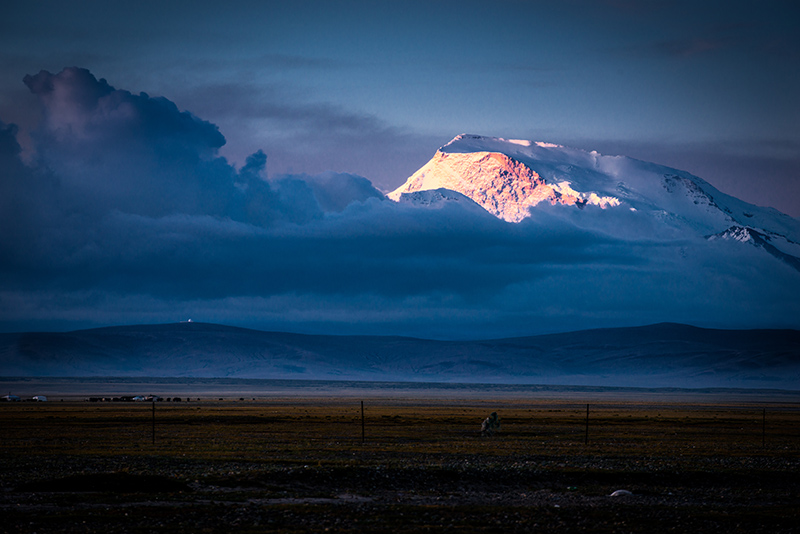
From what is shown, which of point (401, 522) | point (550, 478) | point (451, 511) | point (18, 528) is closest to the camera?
point (18, 528)

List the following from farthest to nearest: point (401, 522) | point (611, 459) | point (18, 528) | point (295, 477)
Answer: point (611, 459)
point (295, 477)
point (401, 522)
point (18, 528)

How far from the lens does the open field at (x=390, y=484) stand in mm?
22688

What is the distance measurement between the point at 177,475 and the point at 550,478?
1393 cm

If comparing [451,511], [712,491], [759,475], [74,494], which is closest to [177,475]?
[74,494]

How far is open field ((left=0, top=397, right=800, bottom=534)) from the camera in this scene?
22688mm

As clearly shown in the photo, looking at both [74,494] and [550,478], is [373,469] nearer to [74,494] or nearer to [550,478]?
[550,478]

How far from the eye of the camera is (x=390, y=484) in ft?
95.5

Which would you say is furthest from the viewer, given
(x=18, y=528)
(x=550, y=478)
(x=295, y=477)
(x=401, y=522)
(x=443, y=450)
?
(x=443, y=450)

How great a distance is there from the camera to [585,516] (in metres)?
23.9

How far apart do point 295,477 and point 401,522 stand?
7477 millimetres

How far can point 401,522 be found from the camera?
2269cm

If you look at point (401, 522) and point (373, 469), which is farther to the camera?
point (373, 469)

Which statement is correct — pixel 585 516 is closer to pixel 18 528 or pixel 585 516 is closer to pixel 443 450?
pixel 18 528

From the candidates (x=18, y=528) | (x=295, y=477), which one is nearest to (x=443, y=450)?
(x=295, y=477)
